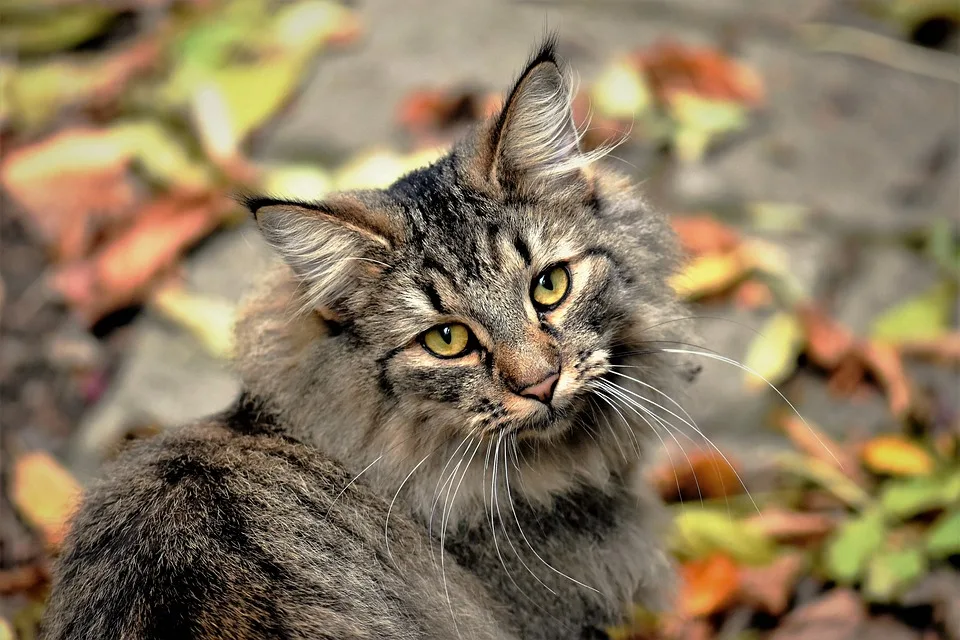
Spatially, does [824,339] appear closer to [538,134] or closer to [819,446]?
[819,446]

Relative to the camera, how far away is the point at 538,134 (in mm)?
2326

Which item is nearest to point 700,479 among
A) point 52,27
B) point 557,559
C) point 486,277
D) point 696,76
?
point 557,559

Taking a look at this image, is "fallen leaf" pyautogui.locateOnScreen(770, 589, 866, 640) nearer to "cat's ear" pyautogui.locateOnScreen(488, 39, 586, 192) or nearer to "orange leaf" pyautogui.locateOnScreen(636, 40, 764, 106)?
"cat's ear" pyautogui.locateOnScreen(488, 39, 586, 192)

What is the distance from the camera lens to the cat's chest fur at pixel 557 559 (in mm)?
2373

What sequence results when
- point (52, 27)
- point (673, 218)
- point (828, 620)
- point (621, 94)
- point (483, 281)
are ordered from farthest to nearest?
point (52, 27) < point (621, 94) < point (673, 218) < point (828, 620) < point (483, 281)

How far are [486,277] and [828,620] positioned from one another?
162 centimetres

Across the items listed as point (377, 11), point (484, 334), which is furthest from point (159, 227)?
point (484, 334)

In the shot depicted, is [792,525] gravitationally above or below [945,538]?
below

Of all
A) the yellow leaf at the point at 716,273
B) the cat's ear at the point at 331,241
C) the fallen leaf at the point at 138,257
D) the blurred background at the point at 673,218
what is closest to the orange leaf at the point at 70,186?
the blurred background at the point at 673,218

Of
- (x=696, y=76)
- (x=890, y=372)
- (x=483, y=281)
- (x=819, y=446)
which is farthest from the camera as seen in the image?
Answer: (x=696, y=76)

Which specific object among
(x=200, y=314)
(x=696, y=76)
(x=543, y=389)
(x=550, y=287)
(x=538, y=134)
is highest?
(x=538, y=134)

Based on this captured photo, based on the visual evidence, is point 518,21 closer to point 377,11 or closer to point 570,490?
point 377,11

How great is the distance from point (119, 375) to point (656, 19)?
317 cm

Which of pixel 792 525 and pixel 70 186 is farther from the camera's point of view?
pixel 70 186
